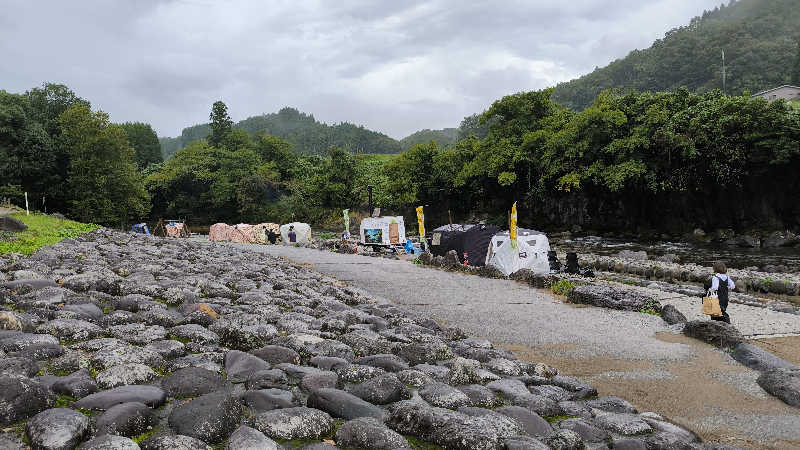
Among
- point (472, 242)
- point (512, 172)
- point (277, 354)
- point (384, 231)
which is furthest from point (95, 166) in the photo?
point (277, 354)

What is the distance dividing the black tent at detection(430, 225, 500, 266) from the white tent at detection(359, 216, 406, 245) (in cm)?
886

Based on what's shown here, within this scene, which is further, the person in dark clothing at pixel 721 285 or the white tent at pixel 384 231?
the white tent at pixel 384 231

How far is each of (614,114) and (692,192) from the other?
27.9ft

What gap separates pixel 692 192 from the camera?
119 ft

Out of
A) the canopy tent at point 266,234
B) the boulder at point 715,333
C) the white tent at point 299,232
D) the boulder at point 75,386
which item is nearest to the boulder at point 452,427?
the boulder at point 75,386

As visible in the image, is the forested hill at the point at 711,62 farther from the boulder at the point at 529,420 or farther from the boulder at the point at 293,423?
the boulder at the point at 293,423

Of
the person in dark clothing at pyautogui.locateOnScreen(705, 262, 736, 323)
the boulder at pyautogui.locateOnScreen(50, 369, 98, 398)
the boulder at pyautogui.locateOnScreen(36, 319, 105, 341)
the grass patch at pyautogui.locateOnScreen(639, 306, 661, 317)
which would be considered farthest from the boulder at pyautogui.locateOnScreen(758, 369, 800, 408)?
the boulder at pyautogui.locateOnScreen(36, 319, 105, 341)

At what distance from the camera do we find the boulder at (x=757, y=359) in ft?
20.8

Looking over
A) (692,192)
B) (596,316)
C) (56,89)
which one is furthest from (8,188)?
(692,192)

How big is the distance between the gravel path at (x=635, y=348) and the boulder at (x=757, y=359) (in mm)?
147

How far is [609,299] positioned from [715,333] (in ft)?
11.3

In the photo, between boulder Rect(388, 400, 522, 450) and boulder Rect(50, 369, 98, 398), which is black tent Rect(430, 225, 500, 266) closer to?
boulder Rect(388, 400, 522, 450)

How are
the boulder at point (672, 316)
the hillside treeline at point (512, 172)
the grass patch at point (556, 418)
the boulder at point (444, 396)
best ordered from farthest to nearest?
the hillside treeline at point (512, 172) < the boulder at point (672, 316) < the grass patch at point (556, 418) < the boulder at point (444, 396)

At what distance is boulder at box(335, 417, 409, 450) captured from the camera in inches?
119
